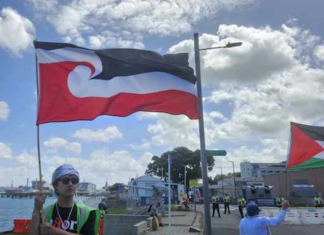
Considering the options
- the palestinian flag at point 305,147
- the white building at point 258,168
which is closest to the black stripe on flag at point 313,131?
the palestinian flag at point 305,147

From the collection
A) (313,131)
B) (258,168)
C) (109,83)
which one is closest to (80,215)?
(109,83)

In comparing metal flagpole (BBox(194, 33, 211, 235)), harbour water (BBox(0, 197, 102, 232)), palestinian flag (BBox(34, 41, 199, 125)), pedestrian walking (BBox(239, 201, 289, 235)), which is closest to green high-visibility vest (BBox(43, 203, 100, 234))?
harbour water (BBox(0, 197, 102, 232))

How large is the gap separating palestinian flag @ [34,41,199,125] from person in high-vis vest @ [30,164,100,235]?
2839 millimetres

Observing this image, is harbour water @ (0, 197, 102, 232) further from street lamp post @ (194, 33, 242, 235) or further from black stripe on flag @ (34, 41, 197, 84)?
black stripe on flag @ (34, 41, 197, 84)

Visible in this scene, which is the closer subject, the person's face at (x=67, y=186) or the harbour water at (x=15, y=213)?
the person's face at (x=67, y=186)

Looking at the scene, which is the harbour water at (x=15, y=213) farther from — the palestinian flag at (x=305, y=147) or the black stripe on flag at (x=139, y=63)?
the palestinian flag at (x=305, y=147)

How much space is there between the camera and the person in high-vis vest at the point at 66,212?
2.99 metres

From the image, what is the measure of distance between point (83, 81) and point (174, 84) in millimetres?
2231

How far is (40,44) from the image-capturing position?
650 cm

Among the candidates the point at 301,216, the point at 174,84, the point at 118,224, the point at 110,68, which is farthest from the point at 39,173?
the point at 301,216

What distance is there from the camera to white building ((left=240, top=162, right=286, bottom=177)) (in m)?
136

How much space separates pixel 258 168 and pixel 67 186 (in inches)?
5875

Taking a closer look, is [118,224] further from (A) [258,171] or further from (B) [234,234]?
(A) [258,171]

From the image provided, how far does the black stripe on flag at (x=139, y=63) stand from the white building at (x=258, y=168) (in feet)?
446
